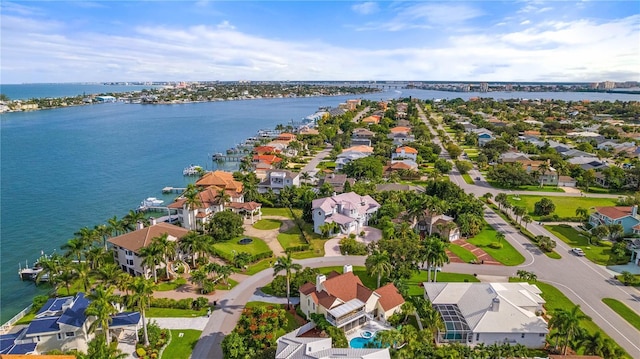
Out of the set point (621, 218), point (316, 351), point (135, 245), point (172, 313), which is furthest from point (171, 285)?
point (621, 218)

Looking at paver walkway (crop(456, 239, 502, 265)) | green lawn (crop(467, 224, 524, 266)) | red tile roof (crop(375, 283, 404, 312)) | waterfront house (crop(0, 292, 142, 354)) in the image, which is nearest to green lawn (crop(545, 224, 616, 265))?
green lawn (crop(467, 224, 524, 266))

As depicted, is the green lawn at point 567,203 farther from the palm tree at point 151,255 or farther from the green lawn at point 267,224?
the palm tree at point 151,255

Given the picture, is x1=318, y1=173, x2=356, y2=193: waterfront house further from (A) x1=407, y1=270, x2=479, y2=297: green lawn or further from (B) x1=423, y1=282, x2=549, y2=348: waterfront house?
(B) x1=423, y1=282, x2=549, y2=348: waterfront house

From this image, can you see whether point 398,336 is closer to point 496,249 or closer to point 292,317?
point 292,317

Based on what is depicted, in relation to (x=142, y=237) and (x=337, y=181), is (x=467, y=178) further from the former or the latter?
(x=142, y=237)

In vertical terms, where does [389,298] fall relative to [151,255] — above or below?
below

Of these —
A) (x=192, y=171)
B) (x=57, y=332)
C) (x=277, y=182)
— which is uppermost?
(x=277, y=182)
